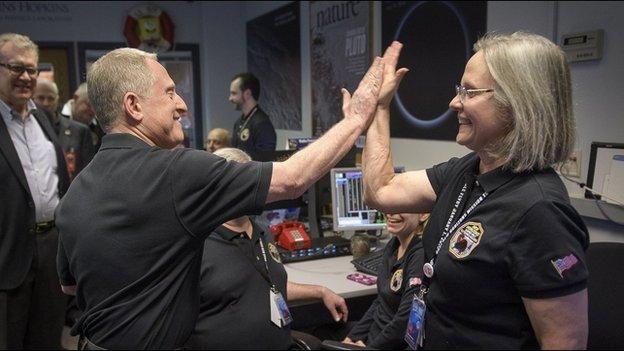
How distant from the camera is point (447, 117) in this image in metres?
3.51

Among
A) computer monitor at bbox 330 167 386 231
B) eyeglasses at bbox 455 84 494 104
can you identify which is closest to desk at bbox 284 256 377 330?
computer monitor at bbox 330 167 386 231

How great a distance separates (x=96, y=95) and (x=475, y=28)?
2568 mm

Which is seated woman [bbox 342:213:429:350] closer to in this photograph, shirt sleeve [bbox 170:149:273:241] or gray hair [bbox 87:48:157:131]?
shirt sleeve [bbox 170:149:273:241]

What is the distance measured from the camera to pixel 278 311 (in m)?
1.80

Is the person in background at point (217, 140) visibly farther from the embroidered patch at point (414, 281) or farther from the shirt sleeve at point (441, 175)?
the shirt sleeve at point (441, 175)

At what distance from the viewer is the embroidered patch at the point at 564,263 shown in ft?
→ 3.34

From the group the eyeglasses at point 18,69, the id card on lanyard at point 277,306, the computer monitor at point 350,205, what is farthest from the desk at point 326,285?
the eyeglasses at point 18,69

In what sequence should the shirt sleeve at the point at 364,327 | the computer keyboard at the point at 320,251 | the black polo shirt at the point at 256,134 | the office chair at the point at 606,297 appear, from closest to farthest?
the office chair at the point at 606,297 < the shirt sleeve at the point at 364,327 < the computer keyboard at the point at 320,251 < the black polo shirt at the point at 256,134

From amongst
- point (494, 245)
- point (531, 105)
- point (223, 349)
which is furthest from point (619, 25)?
point (223, 349)

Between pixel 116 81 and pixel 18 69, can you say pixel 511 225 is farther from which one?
pixel 18 69

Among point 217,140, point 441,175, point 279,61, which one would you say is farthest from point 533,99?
point 279,61

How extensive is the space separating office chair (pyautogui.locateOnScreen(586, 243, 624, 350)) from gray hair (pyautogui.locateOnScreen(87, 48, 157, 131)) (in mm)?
1475

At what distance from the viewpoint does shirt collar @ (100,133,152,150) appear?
1.30 metres

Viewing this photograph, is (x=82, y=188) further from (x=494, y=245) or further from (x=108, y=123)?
(x=494, y=245)
